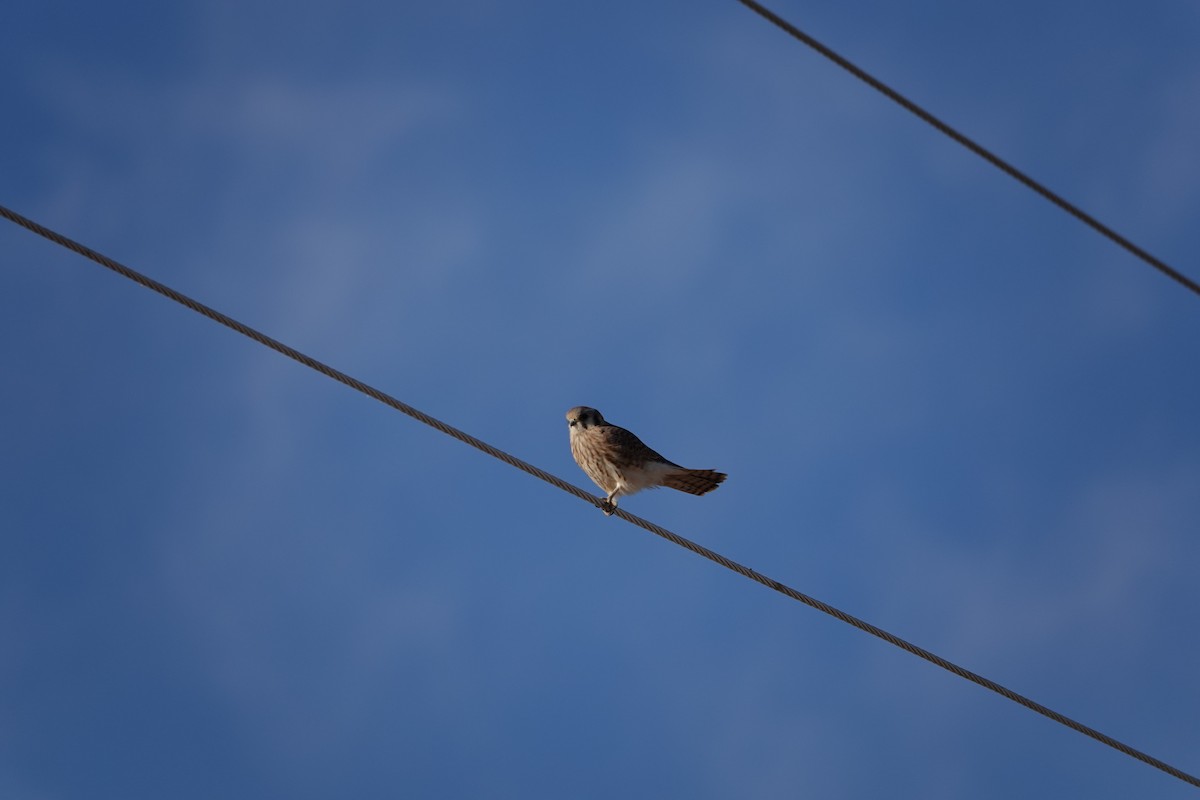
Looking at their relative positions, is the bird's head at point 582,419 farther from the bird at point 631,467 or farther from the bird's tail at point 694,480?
the bird's tail at point 694,480

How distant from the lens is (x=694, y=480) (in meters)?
8.98

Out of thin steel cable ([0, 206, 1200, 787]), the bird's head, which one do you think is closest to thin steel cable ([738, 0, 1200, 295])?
thin steel cable ([0, 206, 1200, 787])

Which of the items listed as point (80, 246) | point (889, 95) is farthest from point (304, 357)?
point (889, 95)

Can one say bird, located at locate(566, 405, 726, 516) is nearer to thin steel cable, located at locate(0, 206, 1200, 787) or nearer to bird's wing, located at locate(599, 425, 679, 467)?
bird's wing, located at locate(599, 425, 679, 467)

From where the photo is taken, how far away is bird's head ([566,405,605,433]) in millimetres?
9391

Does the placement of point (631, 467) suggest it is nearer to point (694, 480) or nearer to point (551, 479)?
point (694, 480)

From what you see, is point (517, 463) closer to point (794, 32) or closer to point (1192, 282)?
point (794, 32)

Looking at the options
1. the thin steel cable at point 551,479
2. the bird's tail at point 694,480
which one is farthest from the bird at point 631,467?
the thin steel cable at point 551,479

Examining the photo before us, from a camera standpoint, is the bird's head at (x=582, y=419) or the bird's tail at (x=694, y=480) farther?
the bird's head at (x=582, y=419)

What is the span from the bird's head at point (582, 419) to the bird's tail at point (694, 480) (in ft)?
2.53

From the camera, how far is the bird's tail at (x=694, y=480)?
886 centimetres

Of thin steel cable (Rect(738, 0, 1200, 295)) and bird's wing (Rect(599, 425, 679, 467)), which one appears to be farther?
bird's wing (Rect(599, 425, 679, 467))

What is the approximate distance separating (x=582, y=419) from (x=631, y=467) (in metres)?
0.66

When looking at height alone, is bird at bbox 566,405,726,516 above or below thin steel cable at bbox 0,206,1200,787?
above
